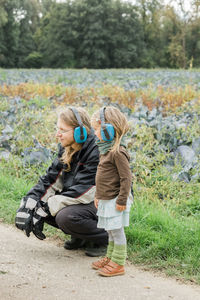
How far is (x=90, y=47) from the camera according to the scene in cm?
5638

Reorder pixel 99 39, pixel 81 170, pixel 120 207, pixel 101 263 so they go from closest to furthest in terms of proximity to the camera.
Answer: pixel 120 207, pixel 101 263, pixel 81 170, pixel 99 39

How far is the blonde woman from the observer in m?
3.36

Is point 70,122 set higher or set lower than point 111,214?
higher

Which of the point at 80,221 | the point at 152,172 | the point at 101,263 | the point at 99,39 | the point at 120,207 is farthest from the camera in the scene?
the point at 99,39

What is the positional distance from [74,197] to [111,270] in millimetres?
654

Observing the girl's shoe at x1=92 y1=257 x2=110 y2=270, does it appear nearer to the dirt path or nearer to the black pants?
the dirt path

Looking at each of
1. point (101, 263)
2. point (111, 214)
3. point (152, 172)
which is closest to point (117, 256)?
point (101, 263)

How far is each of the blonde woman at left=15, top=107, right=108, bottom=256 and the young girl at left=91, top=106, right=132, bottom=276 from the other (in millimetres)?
325

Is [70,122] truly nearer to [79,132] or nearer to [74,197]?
[79,132]

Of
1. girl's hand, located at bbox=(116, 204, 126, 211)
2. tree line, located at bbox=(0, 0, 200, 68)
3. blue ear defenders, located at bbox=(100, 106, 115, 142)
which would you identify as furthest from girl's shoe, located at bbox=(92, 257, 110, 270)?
tree line, located at bbox=(0, 0, 200, 68)

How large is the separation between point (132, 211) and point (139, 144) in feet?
6.09

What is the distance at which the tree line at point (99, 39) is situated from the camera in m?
55.4

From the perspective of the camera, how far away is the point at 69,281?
116 inches

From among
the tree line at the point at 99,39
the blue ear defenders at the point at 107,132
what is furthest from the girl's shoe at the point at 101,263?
the tree line at the point at 99,39
